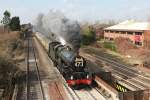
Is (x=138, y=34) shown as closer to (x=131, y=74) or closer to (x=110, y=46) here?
(x=110, y=46)

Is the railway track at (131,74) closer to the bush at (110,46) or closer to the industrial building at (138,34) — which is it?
the industrial building at (138,34)

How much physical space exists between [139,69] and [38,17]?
236ft

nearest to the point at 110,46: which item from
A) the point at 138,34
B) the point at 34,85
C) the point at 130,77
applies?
the point at 138,34

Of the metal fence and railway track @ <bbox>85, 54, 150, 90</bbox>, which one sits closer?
the metal fence

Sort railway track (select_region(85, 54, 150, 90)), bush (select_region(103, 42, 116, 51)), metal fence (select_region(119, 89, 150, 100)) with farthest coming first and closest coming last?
bush (select_region(103, 42, 116, 51)) → railway track (select_region(85, 54, 150, 90)) → metal fence (select_region(119, 89, 150, 100))

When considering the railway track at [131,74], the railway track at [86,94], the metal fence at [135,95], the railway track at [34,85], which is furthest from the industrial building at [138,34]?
the metal fence at [135,95]

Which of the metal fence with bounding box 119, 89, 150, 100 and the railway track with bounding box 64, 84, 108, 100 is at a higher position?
the metal fence with bounding box 119, 89, 150, 100

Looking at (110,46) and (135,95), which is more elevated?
(110,46)

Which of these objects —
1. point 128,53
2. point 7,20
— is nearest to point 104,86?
point 128,53

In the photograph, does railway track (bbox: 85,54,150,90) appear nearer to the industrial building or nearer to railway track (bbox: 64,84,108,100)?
railway track (bbox: 64,84,108,100)

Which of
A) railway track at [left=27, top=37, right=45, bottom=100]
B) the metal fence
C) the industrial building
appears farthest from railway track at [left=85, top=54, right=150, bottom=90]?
the industrial building

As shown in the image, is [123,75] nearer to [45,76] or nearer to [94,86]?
[94,86]

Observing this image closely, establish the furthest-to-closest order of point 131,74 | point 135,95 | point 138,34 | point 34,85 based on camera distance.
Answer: point 138,34, point 131,74, point 34,85, point 135,95

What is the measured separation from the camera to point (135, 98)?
631 inches
